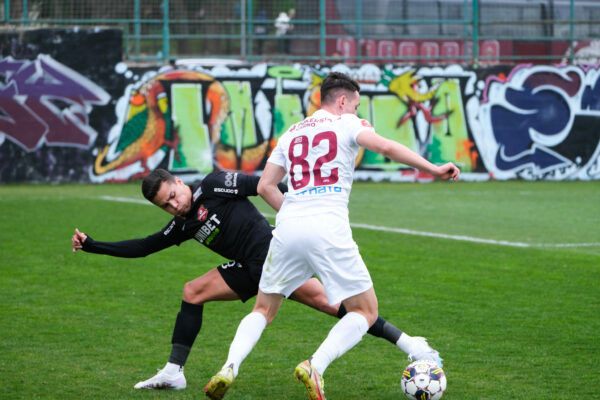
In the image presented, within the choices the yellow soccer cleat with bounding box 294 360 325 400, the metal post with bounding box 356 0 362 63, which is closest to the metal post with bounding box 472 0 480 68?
the metal post with bounding box 356 0 362 63

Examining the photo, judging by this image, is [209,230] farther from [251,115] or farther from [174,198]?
[251,115]

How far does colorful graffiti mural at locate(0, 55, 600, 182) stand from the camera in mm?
21641

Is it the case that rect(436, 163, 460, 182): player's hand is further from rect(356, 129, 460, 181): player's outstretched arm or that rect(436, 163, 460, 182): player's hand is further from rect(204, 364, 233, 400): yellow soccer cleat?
rect(204, 364, 233, 400): yellow soccer cleat

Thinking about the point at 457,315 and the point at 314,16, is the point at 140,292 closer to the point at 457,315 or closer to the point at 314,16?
the point at 457,315

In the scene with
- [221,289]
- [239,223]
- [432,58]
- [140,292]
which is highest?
[432,58]

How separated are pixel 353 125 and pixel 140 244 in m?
1.76

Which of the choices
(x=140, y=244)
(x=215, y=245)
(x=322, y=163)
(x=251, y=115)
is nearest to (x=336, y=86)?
(x=322, y=163)

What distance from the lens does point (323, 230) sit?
5293 millimetres

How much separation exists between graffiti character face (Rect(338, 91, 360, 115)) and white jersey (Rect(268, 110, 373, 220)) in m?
0.12

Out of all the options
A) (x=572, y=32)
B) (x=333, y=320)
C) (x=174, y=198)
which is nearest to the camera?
(x=174, y=198)

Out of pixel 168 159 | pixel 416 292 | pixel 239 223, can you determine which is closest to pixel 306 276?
pixel 239 223

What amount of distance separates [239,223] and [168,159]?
53.7ft

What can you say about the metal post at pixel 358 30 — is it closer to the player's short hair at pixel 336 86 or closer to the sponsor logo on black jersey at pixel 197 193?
the sponsor logo on black jersey at pixel 197 193

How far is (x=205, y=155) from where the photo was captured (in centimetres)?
2234
